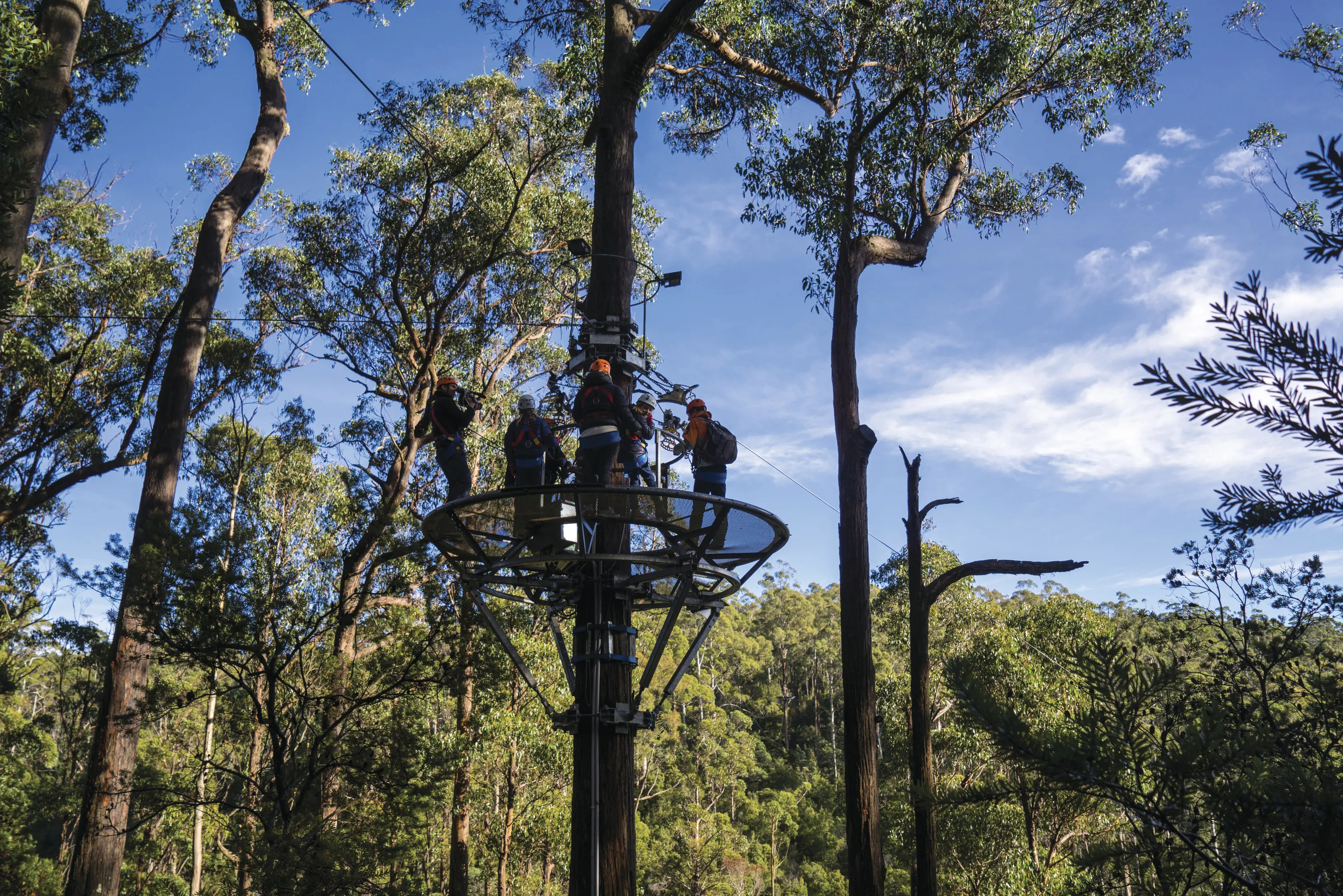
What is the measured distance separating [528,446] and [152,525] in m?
4.86

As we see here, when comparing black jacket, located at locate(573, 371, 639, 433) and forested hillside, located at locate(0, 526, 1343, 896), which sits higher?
black jacket, located at locate(573, 371, 639, 433)

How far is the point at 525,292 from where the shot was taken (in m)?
17.1

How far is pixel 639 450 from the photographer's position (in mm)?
7367

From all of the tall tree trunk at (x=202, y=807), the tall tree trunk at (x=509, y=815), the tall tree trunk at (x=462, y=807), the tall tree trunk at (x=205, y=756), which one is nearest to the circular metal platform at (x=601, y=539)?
the tall tree trunk at (x=462, y=807)

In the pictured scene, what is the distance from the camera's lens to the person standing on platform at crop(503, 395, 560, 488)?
22.7ft

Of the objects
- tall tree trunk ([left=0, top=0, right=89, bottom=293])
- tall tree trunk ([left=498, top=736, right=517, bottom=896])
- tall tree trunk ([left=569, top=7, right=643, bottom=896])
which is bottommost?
tall tree trunk ([left=498, top=736, right=517, bottom=896])

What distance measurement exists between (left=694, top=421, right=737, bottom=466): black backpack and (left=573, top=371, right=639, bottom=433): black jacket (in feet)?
3.30

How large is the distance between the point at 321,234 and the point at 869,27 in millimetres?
9746

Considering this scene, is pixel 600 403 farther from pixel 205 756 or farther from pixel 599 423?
pixel 205 756

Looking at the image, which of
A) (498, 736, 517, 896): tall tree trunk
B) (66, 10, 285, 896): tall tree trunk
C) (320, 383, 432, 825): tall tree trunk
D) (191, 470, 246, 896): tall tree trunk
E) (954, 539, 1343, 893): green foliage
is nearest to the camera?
(954, 539, 1343, 893): green foliage

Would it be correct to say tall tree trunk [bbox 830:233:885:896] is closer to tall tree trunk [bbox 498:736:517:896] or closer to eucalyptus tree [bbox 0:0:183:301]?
eucalyptus tree [bbox 0:0:183:301]

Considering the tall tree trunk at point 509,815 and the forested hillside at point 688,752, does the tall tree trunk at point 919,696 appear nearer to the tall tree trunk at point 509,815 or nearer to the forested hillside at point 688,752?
the forested hillside at point 688,752

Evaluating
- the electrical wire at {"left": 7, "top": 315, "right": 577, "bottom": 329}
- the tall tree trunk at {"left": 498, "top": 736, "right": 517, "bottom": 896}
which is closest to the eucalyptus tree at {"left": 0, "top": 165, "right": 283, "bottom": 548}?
the electrical wire at {"left": 7, "top": 315, "right": 577, "bottom": 329}

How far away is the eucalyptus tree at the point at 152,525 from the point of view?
8648mm
